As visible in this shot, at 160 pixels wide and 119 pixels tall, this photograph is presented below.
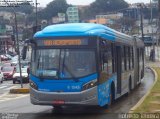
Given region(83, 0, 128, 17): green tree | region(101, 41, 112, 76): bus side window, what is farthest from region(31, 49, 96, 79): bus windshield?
region(83, 0, 128, 17): green tree

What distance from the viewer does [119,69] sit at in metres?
20.4

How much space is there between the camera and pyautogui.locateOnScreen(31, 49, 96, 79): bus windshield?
15797 millimetres

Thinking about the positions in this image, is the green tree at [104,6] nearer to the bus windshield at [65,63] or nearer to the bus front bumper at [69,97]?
the bus windshield at [65,63]

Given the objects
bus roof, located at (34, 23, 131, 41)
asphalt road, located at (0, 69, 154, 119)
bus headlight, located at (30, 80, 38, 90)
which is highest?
bus roof, located at (34, 23, 131, 41)

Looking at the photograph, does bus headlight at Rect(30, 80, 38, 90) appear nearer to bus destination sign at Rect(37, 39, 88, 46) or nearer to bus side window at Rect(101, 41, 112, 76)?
bus destination sign at Rect(37, 39, 88, 46)

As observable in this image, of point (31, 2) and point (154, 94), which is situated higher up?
point (31, 2)

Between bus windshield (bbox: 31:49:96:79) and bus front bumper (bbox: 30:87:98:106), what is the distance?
520 mm

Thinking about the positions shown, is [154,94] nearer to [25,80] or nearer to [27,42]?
[27,42]

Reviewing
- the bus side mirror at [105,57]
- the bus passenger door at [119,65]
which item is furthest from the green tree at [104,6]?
the bus side mirror at [105,57]

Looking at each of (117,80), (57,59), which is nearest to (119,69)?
(117,80)

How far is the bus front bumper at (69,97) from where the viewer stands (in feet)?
51.0

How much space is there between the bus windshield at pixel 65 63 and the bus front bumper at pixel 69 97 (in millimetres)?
520

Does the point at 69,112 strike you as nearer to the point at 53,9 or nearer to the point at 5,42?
the point at 53,9

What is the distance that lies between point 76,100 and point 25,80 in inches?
1085
